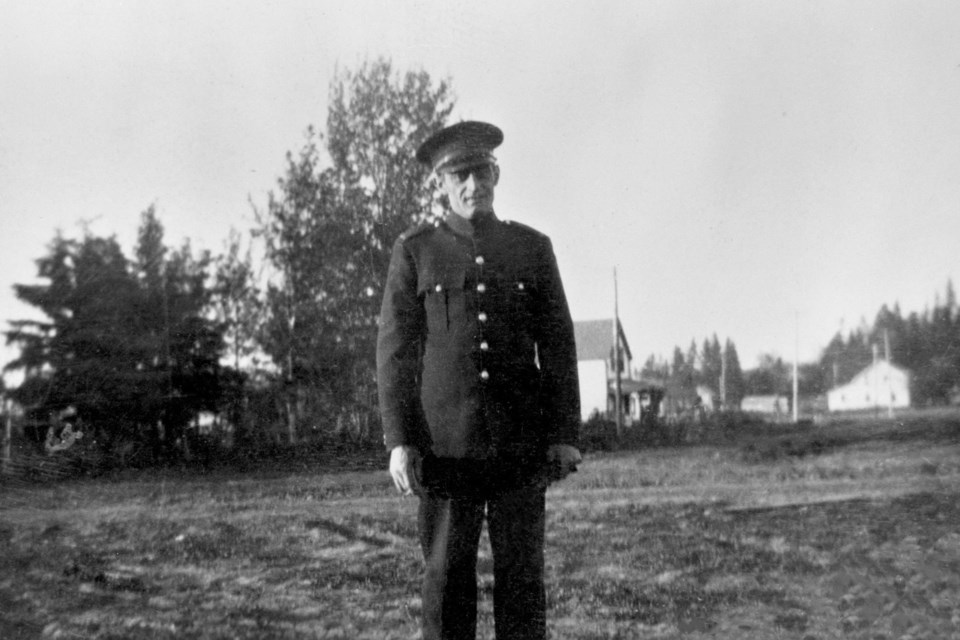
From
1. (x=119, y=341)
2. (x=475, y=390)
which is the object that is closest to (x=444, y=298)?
(x=475, y=390)

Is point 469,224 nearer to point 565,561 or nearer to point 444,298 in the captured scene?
point 444,298

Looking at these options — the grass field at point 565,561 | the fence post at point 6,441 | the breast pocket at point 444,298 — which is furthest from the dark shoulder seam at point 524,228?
the fence post at point 6,441

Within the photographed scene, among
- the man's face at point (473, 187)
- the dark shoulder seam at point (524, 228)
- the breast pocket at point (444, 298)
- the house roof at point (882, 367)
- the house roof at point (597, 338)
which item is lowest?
the house roof at point (882, 367)

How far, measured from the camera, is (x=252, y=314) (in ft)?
32.4

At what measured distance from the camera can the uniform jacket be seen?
7.94 ft

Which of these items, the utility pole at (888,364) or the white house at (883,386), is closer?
the utility pole at (888,364)

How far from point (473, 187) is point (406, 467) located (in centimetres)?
95

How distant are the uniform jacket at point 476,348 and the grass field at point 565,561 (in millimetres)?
986

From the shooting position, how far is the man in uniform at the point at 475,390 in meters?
2.38

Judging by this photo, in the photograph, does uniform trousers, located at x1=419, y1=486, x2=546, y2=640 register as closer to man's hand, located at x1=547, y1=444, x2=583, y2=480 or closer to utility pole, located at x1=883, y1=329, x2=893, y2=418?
man's hand, located at x1=547, y1=444, x2=583, y2=480

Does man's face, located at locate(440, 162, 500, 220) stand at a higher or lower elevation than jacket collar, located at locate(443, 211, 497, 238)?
higher

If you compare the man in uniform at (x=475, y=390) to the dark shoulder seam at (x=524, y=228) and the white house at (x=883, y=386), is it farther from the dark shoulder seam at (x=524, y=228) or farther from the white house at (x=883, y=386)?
the white house at (x=883, y=386)

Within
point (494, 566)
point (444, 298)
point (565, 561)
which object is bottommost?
point (565, 561)

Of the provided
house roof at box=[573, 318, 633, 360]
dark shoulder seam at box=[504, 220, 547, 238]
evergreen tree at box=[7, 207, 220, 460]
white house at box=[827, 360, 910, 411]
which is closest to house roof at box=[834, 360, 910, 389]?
white house at box=[827, 360, 910, 411]
